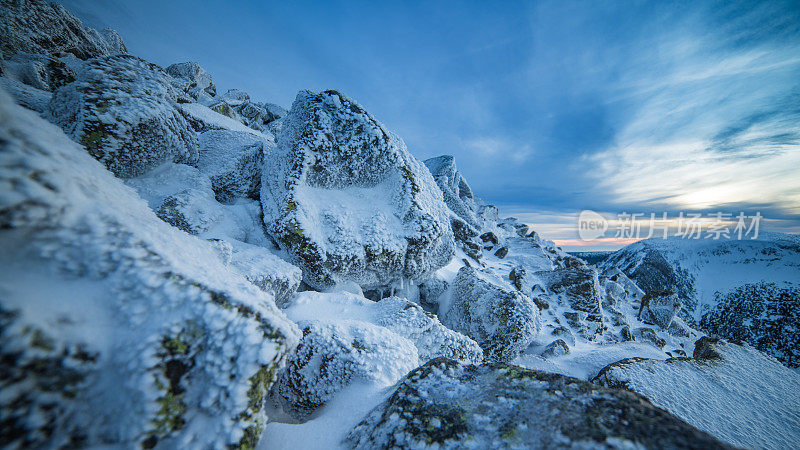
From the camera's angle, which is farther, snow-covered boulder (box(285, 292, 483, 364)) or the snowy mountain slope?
the snowy mountain slope

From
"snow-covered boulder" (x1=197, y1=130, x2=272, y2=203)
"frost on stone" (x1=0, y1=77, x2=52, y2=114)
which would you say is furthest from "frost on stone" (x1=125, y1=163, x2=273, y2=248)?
"frost on stone" (x1=0, y1=77, x2=52, y2=114)

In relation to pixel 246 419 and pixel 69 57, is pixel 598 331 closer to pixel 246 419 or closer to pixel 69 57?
pixel 246 419

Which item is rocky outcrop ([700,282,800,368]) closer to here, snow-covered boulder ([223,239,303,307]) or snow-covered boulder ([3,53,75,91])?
snow-covered boulder ([223,239,303,307])

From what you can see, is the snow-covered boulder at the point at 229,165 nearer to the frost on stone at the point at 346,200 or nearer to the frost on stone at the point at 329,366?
the frost on stone at the point at 346,200

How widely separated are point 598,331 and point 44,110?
1986 centimetres

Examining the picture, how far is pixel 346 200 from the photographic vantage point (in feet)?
21.9

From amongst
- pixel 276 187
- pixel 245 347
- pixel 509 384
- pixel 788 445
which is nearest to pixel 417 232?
pixel 276 187

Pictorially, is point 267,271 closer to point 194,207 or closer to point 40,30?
point 194,207

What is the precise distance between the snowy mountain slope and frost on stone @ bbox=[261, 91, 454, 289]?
25.6 m

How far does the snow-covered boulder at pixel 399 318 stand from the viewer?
4730 millimetres

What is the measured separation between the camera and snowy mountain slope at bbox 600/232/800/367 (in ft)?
55.8

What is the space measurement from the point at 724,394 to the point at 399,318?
6.65m

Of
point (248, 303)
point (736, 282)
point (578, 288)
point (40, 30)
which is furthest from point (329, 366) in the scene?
point (736, 282)

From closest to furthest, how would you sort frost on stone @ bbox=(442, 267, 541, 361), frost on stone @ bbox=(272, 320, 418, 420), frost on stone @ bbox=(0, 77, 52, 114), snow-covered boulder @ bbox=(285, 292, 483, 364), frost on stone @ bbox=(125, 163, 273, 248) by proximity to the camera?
frost on stone @ bbox=(272, 320, 418, 420) < frost on stone @ bbox=(0, 77, 52, 114) < snow-covered boulder @ bbox=(285, 292, 483, 364) < frost on stone @ bbox=(125, 163, 273, 248) < frost on stone @ bbox=(442, 267, 541, 361)
